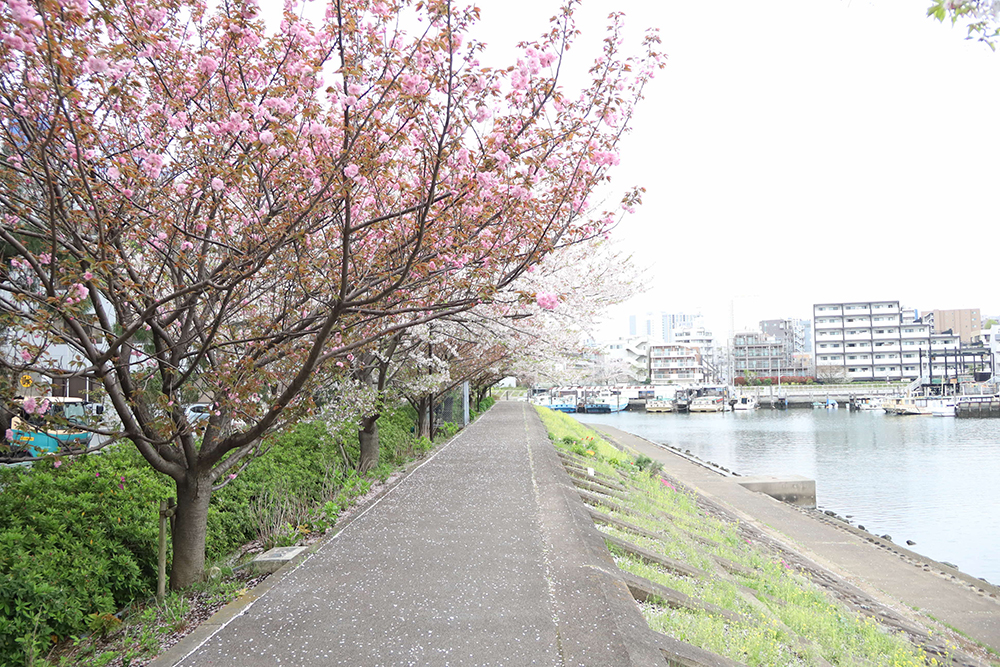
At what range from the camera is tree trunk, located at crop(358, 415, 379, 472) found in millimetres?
11520

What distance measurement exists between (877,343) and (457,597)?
95704 mm

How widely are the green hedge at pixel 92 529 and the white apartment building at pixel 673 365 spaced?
96398 millimetres

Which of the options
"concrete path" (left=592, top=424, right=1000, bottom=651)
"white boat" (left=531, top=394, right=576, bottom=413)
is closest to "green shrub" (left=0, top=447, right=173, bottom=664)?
"concrete path" (left=592, top=424, right=1000, bottom=651)

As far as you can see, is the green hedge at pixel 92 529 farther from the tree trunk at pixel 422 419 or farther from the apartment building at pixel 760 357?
the apartment building at pixel 760 357

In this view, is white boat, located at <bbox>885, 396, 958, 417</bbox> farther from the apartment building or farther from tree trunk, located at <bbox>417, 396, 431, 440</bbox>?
tree trunk, located at <bbox>417, 396, 431, 440</bbox>

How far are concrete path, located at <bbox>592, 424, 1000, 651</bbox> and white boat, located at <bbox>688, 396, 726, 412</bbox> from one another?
5736 cm

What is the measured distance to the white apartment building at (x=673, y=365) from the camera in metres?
100

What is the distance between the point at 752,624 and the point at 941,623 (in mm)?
5406

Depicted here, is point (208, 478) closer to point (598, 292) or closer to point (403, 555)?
point (403, 555)

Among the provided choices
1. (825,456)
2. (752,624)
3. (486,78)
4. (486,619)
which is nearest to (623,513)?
(752,624)

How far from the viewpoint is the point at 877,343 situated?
282 ft

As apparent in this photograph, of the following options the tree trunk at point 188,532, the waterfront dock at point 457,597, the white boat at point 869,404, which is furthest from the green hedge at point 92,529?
the white boat at point 869,404

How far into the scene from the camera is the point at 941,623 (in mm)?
8891

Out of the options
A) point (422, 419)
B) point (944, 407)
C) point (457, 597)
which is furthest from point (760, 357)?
point (457, 597)
